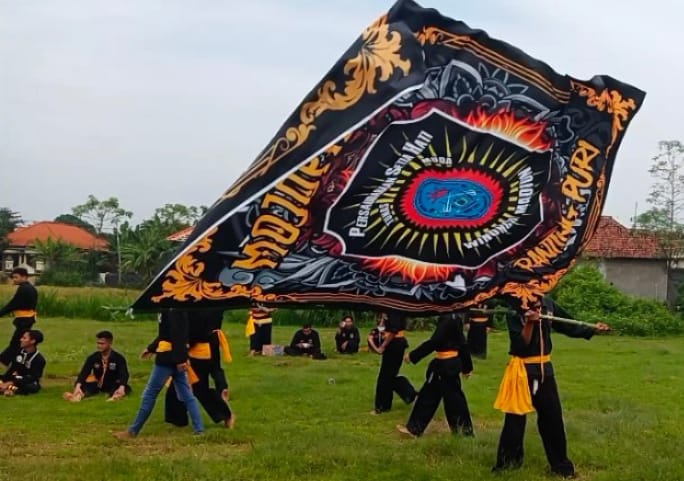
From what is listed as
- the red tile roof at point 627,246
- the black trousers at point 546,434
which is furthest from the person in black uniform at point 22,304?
the red tile roof at point 627,246

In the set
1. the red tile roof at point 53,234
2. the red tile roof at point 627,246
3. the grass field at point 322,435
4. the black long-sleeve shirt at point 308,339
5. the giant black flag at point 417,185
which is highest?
the red tile roof at point 53,234

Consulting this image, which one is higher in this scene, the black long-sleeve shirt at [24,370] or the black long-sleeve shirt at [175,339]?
the black long-sleeve shirt at [175,339]

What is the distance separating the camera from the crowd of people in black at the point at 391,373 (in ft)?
25.5

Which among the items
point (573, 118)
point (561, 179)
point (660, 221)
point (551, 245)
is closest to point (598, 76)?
point (573, 118)

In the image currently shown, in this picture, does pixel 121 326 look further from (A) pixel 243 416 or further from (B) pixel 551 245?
(B) pixel 551 245

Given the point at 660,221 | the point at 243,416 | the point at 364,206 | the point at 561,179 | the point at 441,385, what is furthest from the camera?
the point at 660,221

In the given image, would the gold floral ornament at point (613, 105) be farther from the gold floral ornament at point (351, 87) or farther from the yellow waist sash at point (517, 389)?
the yellow waist sash at point (517, 389)

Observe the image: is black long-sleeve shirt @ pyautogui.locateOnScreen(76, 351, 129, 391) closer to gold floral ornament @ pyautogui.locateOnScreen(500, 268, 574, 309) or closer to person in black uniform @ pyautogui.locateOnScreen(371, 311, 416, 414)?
person in black uniform @ pyautogui.locateOnScreen(371, 311, 416, 414)

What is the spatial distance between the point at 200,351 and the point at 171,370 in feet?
2.50

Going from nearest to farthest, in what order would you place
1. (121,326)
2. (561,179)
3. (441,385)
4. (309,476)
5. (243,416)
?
(561,179) → (309,476) → (441,385) → (243,416) → (121,326)

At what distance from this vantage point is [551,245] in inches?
259

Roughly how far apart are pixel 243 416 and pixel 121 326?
16169 millimetres

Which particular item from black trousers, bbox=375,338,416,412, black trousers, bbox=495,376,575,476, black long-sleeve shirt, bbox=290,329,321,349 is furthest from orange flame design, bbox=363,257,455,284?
black long-sleeve shirt, bbox=290,329,321,349

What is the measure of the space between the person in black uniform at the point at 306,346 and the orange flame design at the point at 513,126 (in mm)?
11613
